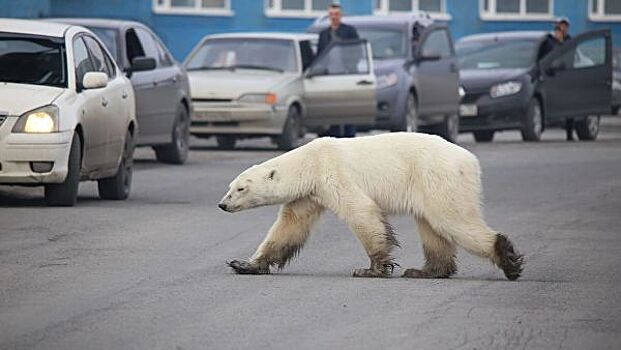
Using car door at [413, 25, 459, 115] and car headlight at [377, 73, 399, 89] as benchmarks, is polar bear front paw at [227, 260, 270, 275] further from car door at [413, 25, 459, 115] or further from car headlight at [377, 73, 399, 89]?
car door at [413, 25, 459, 115]

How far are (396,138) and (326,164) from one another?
1.51 ft

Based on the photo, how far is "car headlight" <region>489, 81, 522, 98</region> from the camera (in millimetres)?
28891

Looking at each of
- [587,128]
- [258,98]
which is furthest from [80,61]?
[587,128]

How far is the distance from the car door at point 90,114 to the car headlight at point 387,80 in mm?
10948

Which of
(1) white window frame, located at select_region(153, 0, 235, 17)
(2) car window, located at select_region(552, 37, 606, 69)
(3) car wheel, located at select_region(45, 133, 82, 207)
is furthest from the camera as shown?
(1) white window frame, located at select_region(153, 0, 235, 17)

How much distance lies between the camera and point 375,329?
27.3 ft

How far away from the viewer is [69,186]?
15.0 metres

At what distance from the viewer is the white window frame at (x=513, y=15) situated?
4669cm

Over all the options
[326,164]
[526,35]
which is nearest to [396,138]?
[326,164]

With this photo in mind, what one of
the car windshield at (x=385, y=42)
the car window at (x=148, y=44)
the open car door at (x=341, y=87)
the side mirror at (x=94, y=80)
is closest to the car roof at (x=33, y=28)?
the side mirror at (x=94, y=80)

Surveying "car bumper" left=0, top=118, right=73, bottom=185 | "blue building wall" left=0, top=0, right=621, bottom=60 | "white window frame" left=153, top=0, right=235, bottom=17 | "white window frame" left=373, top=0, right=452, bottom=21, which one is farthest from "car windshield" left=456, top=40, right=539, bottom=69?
"car bumper" left=0, top=118, right=73, bottom=185

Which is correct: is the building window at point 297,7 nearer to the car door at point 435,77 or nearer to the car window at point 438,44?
the car window at point 438,44

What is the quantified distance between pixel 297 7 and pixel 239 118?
2050 centimetres

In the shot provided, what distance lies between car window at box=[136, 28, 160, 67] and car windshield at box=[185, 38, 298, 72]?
3940mm
